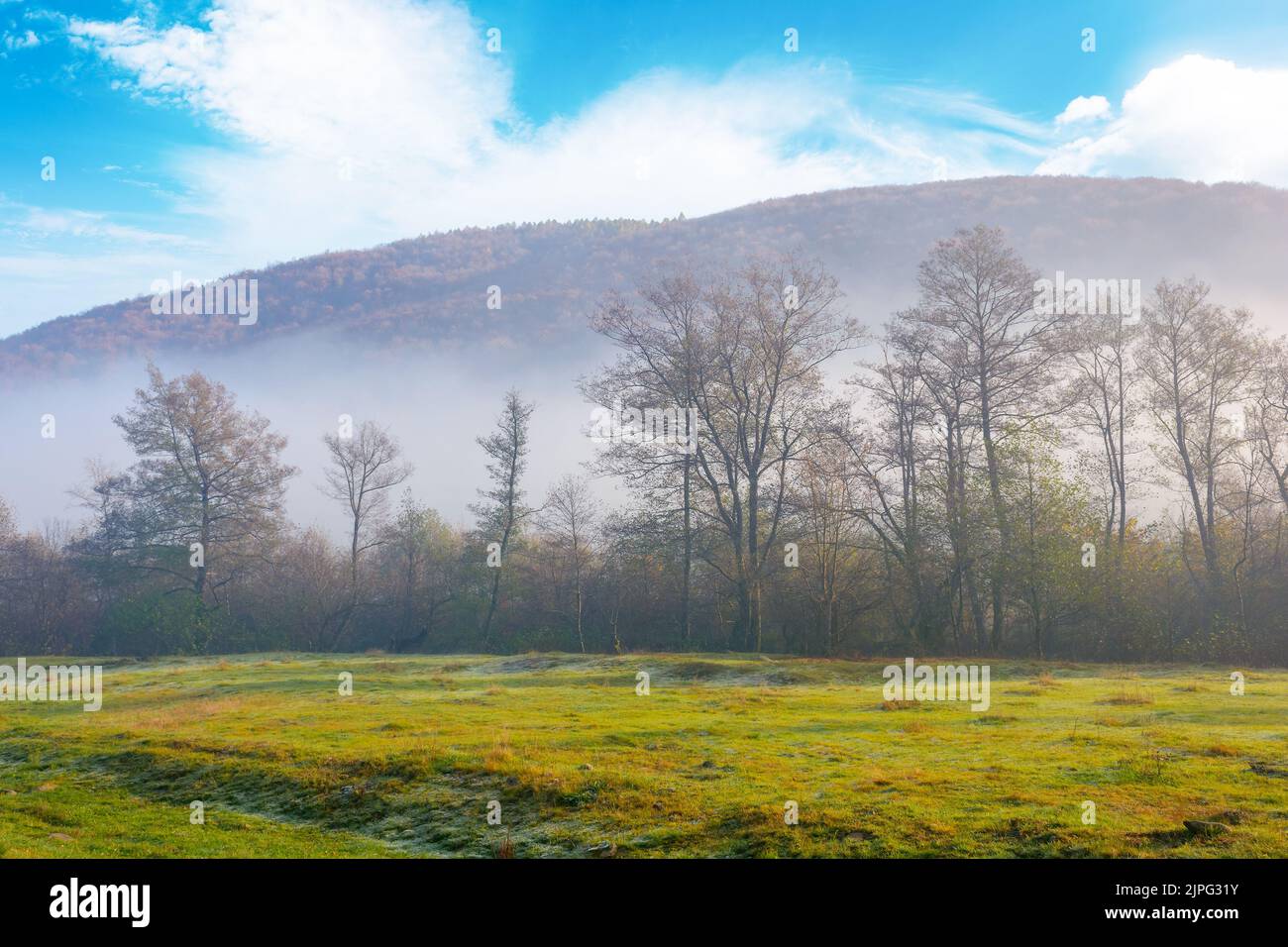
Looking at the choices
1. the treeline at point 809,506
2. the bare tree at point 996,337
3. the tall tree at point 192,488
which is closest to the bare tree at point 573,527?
the treeline at point 809,506

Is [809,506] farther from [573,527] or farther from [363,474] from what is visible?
[363,474]

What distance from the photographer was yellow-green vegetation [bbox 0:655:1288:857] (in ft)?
39.2

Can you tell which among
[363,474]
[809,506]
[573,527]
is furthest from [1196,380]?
[363,474]

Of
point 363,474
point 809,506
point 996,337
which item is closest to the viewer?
point 996,337

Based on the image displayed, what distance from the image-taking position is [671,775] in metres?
15.8

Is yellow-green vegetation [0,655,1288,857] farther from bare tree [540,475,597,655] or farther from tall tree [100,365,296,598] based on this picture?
tall tree [100,365,296,598]

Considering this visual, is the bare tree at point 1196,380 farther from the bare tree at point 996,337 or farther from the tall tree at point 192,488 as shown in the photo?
the tall tree at point 192,488

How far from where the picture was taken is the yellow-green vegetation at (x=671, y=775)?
39.2 feet

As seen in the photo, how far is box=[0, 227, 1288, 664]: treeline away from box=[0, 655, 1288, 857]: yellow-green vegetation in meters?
12.2

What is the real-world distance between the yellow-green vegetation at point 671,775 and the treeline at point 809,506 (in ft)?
40.1

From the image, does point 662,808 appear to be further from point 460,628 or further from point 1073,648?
point 460,628

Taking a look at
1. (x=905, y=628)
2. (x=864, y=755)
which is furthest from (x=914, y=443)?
(x=864, y=755)

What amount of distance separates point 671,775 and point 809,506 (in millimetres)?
28119
